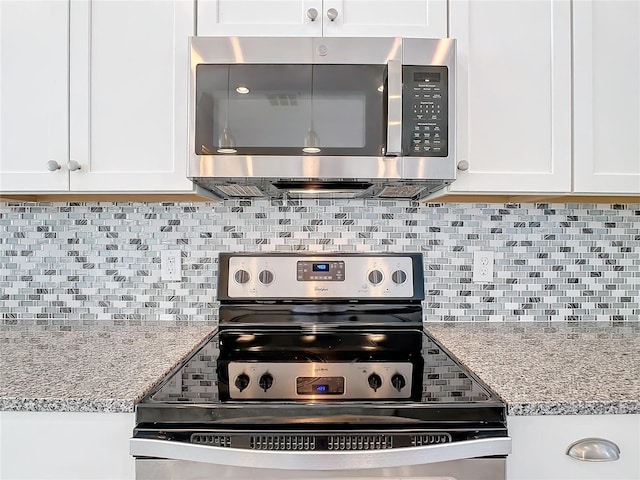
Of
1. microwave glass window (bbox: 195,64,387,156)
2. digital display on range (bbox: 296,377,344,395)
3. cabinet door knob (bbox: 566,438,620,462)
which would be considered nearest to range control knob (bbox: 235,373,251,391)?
digital display on range (bbox: 296,377,344,395)

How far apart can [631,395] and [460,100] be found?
2.69 feet

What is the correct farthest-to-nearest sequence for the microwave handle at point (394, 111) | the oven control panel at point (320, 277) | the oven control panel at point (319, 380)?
the oven control panel at point (320, 277), the microwave handle at point (394, 111), the oven control panel at point (319, 380)

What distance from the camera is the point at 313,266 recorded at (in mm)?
1535

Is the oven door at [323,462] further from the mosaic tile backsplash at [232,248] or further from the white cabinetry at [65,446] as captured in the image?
the mosaic tile backsplash at [232,248]

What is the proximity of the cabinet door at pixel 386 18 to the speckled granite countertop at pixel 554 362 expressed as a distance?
0.88 meters

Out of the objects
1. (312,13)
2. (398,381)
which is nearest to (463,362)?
(398,381)

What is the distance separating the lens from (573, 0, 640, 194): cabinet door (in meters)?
1.30

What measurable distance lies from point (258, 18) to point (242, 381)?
37.8 inches

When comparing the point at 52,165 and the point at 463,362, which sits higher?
the point at 52,165

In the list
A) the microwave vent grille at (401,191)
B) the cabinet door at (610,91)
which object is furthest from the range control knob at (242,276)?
the cabinet door at (610,91)

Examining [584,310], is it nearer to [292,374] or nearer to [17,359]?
[292,374]

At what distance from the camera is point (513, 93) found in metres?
1.29

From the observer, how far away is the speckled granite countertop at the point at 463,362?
0.90 m

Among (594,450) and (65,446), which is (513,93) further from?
(65,446)
